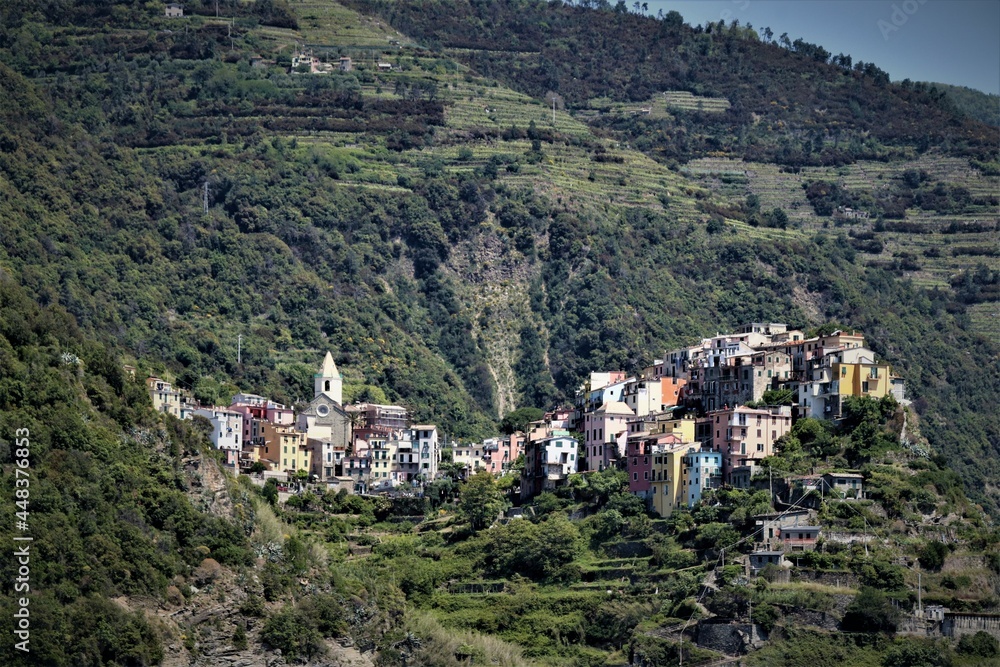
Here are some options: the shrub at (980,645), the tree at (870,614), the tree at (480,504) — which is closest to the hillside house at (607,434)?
the tree at (480,504)

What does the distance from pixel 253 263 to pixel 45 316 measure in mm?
47543

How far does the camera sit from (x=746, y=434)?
3703 inches

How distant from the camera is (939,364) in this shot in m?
145

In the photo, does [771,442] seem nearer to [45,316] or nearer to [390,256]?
[45,316]

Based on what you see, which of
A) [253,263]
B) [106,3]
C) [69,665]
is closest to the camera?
[69,665]

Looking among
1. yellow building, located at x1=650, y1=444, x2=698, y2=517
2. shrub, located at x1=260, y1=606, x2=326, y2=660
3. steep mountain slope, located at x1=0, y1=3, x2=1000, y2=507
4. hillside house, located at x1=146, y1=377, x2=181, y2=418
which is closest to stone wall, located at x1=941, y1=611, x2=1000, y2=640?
yellow building, located at x1=650, y1=444, x2=698, y2=517

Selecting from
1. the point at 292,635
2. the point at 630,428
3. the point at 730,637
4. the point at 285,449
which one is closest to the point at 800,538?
the point at 730,637

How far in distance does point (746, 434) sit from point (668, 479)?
3.59 metres

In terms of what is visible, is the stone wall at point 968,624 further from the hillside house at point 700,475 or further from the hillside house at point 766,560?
the hillside house at point 700,475

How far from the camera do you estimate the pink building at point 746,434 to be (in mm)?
93438

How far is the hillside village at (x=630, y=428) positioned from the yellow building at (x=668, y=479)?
0.06 metres

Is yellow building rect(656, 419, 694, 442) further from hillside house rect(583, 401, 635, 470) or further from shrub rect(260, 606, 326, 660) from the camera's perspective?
shrub rect(260, 606, 326, 660)

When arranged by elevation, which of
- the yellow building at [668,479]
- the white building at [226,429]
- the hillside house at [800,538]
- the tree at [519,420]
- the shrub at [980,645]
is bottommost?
the shrub at [980,645]

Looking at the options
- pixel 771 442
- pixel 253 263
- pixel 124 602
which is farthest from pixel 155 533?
pixel 253 263
